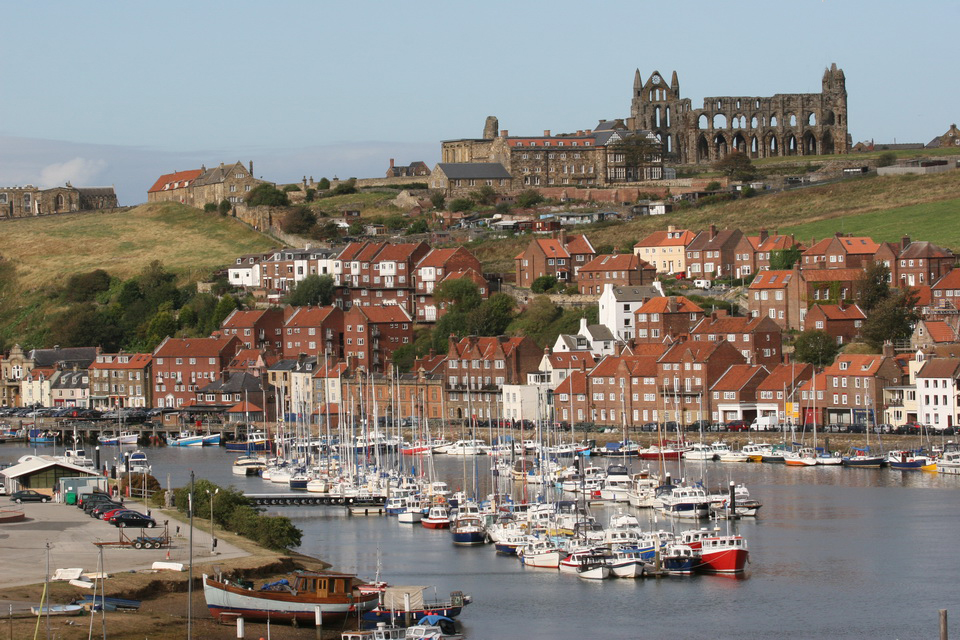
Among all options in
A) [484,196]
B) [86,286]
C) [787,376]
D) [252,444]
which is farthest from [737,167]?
[252,444]

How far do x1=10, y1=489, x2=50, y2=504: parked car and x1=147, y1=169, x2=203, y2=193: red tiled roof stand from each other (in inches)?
3672

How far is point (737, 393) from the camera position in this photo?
254 ft

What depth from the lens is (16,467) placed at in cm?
5512

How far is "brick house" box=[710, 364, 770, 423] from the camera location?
77.2 meters

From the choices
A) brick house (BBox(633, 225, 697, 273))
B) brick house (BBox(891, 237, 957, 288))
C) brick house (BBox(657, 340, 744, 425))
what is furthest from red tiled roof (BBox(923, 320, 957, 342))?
brick house (BBox(633, 225, 697, 273))

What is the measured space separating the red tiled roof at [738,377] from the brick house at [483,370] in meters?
11.4

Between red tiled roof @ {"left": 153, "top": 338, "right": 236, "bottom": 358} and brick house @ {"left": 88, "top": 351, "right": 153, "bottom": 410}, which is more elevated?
red tiled roof @ {"left": 153, "top": 338, "right": 236, "bottom": 358}

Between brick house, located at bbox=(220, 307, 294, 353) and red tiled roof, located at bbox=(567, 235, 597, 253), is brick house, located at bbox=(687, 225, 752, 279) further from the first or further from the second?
brick house, located at bbox=(220, 307, 294, 353)

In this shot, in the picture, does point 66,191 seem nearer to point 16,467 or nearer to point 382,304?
point 382,304

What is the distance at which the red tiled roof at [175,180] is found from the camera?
145 m

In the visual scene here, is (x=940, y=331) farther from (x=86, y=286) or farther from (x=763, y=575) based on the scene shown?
(x=86, y=286)

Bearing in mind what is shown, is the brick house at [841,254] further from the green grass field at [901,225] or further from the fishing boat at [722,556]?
the fishing boat at [722,556]

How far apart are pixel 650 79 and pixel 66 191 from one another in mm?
57034

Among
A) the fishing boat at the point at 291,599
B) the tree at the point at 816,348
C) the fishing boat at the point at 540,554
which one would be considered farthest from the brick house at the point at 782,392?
the fishing boat at the point at 291,599
